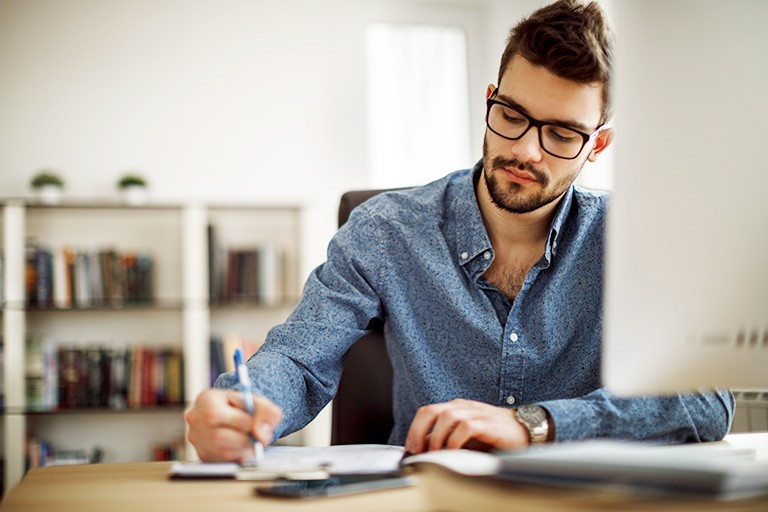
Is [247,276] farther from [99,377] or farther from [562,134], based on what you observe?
[562,134]

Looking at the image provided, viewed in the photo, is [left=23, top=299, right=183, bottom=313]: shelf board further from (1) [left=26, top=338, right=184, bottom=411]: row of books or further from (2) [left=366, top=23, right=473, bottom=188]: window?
(2) [left=366, top=23, right=473, bottom=188]: window

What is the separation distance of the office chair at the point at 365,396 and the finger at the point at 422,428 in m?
0.51

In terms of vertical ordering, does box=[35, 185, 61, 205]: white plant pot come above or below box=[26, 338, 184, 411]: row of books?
above

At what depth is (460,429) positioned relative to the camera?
87cm

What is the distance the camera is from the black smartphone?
0.67 meters

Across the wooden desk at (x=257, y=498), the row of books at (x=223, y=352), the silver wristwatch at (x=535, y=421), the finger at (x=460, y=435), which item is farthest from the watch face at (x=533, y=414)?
the row of books at (x=223, y=352)

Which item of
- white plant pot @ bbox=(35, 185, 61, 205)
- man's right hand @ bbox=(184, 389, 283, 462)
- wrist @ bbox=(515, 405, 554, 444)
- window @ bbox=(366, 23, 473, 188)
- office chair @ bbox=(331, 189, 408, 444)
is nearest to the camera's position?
man's right hand @ bbox=(184, 389, 283, 462)

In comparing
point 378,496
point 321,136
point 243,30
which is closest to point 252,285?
point 321,136

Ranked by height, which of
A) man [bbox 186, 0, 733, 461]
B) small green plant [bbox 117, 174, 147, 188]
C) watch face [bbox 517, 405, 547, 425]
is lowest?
watch face [bbox 517, 405, 547, 425]

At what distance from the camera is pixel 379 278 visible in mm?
1377

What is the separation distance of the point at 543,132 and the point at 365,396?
567 millimetres

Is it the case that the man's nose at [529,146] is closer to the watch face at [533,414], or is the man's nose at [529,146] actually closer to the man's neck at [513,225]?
the man's neck at [513,225]

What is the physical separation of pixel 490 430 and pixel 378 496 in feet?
0.85

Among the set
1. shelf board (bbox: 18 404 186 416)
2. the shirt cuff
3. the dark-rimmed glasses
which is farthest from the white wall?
the shirt cuff
